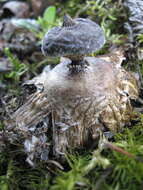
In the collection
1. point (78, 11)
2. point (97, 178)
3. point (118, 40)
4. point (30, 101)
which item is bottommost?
point (97, 178)

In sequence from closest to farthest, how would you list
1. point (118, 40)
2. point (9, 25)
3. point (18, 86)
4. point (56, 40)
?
point (56, 40) → point (118, 40) → point (18, 86) → point (9, 25)

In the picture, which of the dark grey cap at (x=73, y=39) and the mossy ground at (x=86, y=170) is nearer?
the mossy ground at (x=86, y=170)

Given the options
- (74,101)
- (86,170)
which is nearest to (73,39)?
(74,101)

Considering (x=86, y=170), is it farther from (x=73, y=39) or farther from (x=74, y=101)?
(x=73, y=39)

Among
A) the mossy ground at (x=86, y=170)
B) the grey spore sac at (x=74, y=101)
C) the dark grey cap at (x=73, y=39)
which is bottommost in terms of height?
the mossy ground at (x=86, y=170)

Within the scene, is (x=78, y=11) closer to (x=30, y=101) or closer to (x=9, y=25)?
(x=9, y=25)

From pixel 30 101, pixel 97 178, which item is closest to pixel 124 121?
pixel 97 178

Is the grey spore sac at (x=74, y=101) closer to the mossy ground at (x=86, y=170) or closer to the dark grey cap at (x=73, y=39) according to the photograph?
the dark grey cap at (x=73, y=39)

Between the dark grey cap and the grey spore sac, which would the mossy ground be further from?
the dark grey cap

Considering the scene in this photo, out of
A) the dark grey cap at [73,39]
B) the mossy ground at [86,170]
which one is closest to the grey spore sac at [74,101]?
the dark grey cap at [73,39]
